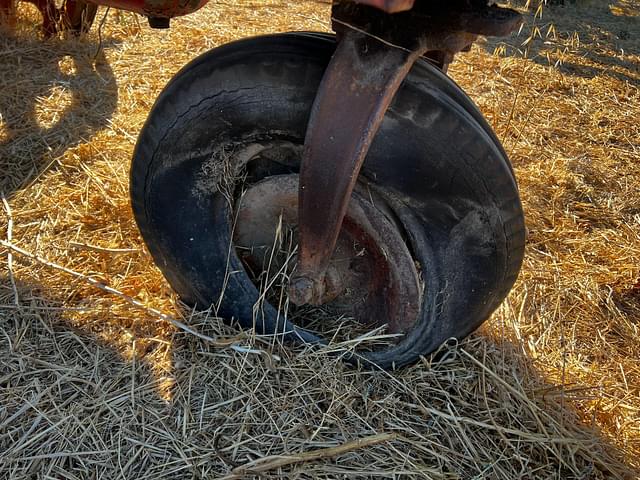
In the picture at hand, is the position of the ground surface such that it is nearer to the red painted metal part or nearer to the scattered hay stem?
the scattered hay stem

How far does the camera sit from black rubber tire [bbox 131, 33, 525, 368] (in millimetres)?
1198

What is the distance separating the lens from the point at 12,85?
2.80 meters

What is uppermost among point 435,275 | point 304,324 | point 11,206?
point 435,275

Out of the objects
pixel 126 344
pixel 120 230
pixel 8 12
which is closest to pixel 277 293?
pixel 126 344

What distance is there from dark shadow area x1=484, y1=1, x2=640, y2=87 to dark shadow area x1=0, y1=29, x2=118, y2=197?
229cm

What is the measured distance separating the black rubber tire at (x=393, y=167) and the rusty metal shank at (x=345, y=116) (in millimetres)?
91

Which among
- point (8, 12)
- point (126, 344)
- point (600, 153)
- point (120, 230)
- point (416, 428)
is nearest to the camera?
point (416, 428)

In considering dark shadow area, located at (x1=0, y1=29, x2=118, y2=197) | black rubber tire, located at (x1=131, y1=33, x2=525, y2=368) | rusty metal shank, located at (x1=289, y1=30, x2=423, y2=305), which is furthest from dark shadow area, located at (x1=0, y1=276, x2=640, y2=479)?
dark shadow area, located at (x1=0, y1=29, x2=118, y2=197)

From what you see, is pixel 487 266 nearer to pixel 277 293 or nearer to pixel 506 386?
pixel 506 386

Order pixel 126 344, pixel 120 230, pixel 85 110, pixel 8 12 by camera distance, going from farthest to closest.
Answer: pixel 8 12 < pixel 85 110 < pixel 120 230 < pixel 126 344

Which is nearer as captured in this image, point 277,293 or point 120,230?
point 277,293

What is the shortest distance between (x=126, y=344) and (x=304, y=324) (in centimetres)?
47

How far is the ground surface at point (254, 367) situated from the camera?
1.29 meters

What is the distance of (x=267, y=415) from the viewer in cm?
135
